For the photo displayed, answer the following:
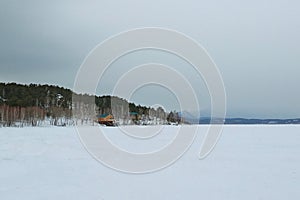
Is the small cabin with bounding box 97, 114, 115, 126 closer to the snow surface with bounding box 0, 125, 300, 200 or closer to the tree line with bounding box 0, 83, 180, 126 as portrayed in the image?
the tree line with bounding box 0, 83, 180, 126

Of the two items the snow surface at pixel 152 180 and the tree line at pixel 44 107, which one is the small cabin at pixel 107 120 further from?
the snow surface at pixel 152 180

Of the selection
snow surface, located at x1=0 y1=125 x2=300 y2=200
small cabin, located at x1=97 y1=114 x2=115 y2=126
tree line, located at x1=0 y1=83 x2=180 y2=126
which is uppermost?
tree line, located at x1=0 y1=83 x2=180 y2=126

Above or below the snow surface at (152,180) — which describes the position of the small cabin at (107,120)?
above

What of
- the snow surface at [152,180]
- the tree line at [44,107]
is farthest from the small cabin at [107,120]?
the snow surface at [152,180]

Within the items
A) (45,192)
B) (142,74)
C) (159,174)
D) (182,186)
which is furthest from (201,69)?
(45,192)

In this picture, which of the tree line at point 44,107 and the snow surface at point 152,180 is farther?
the tree line at point 44,107

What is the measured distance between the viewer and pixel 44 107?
63.2 meters

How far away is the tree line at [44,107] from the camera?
52938 millimetres

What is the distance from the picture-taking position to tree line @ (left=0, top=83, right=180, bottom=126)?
52.9 m

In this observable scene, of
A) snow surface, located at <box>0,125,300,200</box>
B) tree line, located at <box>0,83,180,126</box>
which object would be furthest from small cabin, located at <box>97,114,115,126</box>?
snow surface, located at <box>0,125,300,200</box>

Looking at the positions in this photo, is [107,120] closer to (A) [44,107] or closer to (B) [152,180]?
(A) [44,107]

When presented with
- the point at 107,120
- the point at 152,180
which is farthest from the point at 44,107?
the point at 152,180

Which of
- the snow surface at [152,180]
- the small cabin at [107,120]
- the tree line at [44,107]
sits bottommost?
the snow surface at [152,180]

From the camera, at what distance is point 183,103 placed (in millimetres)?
11062
